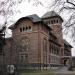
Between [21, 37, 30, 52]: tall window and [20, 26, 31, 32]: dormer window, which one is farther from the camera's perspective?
[20, 26, 31, 32]: dormer window

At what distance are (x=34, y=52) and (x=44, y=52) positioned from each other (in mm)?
4170

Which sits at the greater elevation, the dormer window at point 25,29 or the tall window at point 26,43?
the dormer window at point 25,29

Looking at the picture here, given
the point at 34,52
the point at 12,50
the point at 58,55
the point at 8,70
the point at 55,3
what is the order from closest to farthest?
1. the point at 55,3
2. the point at 8,70
3. the point at 12,50
4. the point at 34,52
5. the point at 58,55

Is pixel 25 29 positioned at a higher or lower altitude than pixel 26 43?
higher

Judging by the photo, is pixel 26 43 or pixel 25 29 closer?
pixel 26 43

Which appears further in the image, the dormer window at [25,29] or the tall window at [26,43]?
the dormer window at [25,29]

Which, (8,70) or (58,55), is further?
(58,55)

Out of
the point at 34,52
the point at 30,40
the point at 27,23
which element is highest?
the point at 27,23

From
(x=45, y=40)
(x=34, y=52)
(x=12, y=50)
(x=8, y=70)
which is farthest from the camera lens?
(x=45, y=40)

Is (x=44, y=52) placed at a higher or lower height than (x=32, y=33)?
lower

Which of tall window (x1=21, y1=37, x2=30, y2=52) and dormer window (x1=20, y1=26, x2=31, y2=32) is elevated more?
dormer window (x1=20, y1=26, x2=31, y2=32)

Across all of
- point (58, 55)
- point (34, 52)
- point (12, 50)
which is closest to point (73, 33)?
point (12, 50)

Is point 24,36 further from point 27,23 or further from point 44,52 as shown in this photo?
point 44,52

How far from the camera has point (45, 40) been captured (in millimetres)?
56875
